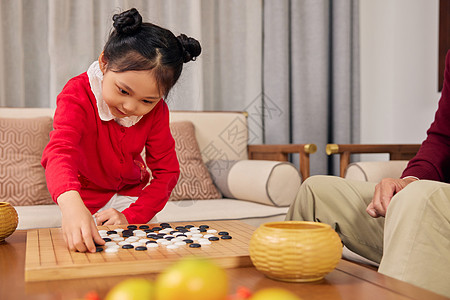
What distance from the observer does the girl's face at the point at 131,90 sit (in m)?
1.16

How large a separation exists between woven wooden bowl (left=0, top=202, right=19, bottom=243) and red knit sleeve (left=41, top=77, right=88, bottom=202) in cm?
9

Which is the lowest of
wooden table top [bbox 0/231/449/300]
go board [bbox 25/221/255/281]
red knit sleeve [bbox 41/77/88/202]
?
wooden table top [bbox 0/231/449/300]

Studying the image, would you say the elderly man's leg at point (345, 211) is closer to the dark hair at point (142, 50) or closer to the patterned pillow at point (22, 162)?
the dark hair at point (142, 50)

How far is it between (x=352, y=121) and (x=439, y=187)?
92.1 inches

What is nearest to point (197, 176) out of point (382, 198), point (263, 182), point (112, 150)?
point (263, 182)

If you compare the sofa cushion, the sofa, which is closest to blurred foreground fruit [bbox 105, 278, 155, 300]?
the sofa

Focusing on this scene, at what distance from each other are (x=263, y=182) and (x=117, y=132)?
86cm

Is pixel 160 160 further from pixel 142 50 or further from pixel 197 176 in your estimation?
pixel 197 176

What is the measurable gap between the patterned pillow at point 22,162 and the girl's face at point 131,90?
3.36ft

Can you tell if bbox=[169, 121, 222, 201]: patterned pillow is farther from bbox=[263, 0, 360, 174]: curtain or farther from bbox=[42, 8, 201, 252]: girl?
bbox=[263, 0, 360, 174]: curtain

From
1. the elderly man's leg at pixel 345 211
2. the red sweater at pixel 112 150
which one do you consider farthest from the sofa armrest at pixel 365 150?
the red sweater at pixel 112 150

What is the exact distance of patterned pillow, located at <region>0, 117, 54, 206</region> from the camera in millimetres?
2043

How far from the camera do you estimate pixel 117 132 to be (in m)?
1.44

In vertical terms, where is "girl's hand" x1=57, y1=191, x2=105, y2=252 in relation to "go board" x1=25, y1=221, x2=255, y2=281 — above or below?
above
